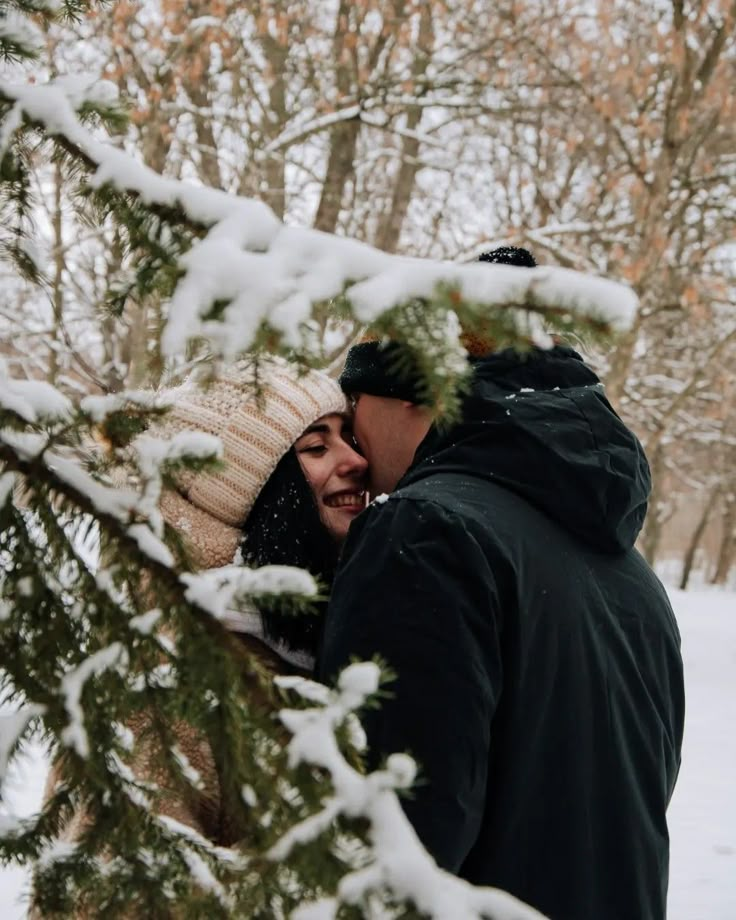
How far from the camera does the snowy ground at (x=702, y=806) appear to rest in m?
4.71

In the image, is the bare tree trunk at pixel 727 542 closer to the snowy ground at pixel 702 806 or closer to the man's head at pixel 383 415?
the snowy ground at pixel 702 806

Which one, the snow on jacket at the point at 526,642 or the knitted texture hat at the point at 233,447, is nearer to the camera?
the snow on jacket at the point at 526,642

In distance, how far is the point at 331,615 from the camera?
152cm

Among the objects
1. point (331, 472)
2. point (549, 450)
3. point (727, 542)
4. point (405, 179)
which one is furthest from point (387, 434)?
point (727, 542)

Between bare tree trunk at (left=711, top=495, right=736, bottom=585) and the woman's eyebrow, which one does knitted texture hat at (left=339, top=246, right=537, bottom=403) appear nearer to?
the woman's eyebrow

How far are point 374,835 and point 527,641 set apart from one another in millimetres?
778

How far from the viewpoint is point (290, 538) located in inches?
83.0

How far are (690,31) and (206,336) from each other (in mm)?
8628

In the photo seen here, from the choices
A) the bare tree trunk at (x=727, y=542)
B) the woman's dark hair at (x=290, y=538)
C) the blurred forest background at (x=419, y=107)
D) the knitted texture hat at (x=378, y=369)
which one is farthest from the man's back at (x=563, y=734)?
the bare tree trunk at (x=727, y=542)

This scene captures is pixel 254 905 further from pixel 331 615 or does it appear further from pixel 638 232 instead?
pixel 638 232

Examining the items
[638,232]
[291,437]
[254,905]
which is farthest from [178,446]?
[638,232]

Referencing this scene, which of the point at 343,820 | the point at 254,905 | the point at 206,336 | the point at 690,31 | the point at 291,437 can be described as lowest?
the point at 254,905

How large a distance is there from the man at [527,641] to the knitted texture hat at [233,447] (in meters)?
0.45

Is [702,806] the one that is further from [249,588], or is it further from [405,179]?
[405,179]
